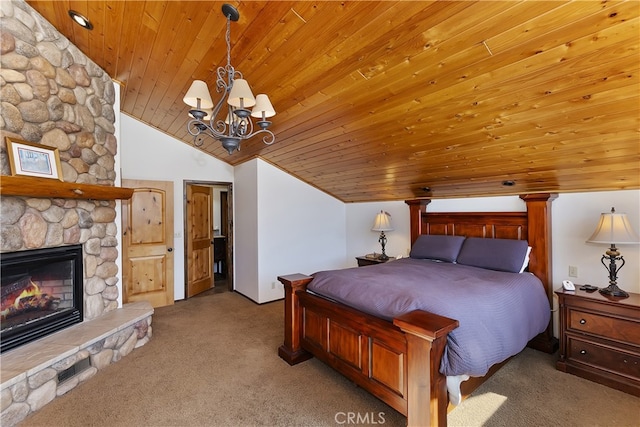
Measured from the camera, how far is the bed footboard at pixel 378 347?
1623 mm

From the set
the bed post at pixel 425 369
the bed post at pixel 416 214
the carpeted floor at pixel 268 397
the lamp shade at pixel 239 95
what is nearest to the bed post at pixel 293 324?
the carpeted floor at pixel 268 397

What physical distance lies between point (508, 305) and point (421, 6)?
210 centimetres

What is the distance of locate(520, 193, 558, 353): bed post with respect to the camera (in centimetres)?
298

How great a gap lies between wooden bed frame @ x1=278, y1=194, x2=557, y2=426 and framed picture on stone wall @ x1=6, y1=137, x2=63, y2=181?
216 cm

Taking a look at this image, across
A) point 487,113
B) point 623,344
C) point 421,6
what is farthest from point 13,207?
point 623,344

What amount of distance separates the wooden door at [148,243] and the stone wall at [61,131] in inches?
Result: 51.3

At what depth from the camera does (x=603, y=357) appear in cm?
232

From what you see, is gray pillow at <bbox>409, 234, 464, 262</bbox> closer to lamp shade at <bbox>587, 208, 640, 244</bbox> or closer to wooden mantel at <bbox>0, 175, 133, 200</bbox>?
lamp shade at <bbox>587, 208, 640, 244</bbox>

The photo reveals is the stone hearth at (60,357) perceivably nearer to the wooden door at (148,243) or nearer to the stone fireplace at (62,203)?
the stone fireplace at (62,203)

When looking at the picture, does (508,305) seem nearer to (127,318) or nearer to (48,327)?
(127,318)

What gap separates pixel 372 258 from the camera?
14.9 feet

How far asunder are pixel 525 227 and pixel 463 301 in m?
1.80

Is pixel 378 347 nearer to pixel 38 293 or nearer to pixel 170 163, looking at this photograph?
pixel 38 293

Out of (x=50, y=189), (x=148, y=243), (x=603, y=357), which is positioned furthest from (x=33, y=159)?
(x=603, y=357)
